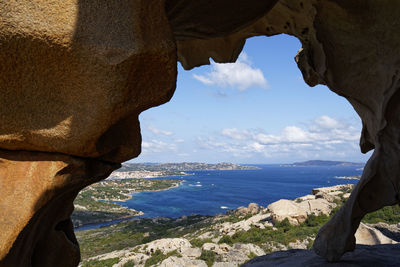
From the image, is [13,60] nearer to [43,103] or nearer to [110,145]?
[43,103]

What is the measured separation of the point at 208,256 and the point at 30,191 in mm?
13792

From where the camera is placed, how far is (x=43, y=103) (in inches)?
111

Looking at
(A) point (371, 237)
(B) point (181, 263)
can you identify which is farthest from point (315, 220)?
(B) point (181, 263)

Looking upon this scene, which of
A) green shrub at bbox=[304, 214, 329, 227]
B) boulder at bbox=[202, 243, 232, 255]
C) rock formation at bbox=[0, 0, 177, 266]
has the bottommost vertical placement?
boulder at bbox=[202, 243, 232, 255]

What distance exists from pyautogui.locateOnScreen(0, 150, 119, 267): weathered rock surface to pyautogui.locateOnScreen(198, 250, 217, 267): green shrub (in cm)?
1206

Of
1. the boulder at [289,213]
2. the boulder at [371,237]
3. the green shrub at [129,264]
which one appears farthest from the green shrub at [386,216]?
the green shrub at [129,264]

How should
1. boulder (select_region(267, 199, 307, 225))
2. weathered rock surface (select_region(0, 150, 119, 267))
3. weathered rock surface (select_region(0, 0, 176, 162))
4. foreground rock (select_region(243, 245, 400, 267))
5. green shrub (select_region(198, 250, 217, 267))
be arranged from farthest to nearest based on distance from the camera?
boulder (select_region(267, 199, 307, 225)) < green shrub (select_region(198, 250, 217, 267)) < foreground rock (select_region(243, 245, 400, 267)) < weathered rock surface (select_region(0, 150, 119, 267)) < weathered rock surface (select_region(0, 0, 176, 162))

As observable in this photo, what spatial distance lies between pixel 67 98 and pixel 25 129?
583 millimetres

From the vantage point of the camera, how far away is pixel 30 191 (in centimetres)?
281

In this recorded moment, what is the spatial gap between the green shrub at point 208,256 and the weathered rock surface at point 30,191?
475 inches

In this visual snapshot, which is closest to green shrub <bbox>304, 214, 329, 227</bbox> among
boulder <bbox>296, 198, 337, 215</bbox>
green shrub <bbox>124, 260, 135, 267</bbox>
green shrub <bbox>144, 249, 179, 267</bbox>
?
boulder <bbox>296, 198, 337, 215</bbox>

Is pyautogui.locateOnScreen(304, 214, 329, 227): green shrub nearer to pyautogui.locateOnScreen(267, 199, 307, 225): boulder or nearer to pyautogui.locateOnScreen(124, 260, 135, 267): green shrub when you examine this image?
pyautogui.locateOnScreen(267, 199, 307, 225): boulder

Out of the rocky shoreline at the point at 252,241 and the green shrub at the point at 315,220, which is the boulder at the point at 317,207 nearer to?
the rocky shoreline at the point at 252,241

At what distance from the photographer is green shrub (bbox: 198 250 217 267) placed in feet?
45.8
